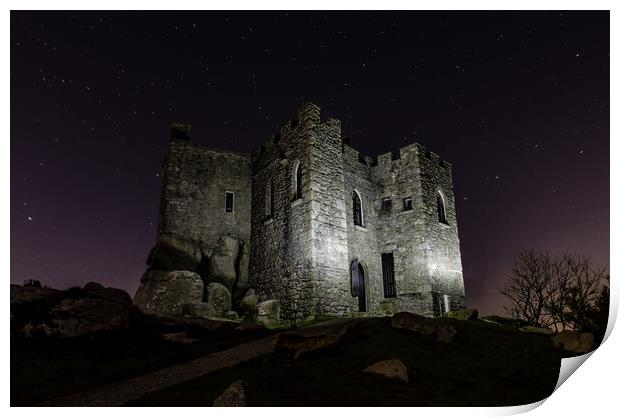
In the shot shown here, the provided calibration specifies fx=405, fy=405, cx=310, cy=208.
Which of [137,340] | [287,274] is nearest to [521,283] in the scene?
[287,274]

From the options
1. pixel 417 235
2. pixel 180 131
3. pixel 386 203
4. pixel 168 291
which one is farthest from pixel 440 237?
pixel 180 131

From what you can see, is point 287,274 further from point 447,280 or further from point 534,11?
point 534,11

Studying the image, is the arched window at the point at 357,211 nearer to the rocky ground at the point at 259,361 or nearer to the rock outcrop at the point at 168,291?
the rock outcrop at the point at 168,291

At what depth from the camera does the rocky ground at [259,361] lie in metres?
4.69

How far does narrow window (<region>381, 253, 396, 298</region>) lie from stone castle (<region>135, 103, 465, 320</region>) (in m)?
0.04

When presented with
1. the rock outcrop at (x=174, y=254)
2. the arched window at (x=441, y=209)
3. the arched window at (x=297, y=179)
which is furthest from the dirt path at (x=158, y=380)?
the arched window at (x=441, y=209)

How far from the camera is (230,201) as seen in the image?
1590cm

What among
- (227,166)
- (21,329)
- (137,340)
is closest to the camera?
(21,329)

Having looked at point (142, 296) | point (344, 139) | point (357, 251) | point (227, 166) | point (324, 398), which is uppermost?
point (344, 139)

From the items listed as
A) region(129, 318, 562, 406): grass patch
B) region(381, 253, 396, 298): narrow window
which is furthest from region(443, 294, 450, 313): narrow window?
region(129, 318, 562, 406): grass patch

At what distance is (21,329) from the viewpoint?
656 centimetres

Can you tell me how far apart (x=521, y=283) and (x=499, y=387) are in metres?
17.6

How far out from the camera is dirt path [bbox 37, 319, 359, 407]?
15.6ft

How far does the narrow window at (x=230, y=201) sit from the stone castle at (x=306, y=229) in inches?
1.9
